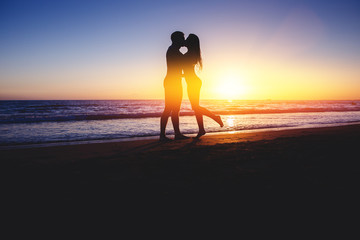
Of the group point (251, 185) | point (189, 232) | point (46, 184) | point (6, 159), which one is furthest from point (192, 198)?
point (6, 159)

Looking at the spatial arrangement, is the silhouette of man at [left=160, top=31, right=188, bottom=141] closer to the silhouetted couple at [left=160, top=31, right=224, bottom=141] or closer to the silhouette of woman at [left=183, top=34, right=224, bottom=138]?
the silhouetted couple at [left=160, top=31, right=224, bottom=141]

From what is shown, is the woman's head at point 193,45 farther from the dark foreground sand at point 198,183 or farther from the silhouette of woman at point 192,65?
the dark foreground sand at point 198,183

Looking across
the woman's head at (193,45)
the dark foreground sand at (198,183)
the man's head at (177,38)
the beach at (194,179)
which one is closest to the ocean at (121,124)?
the woman's head at (193,45)

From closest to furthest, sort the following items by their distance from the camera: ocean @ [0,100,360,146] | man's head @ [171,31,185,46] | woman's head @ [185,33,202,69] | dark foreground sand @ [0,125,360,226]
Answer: dark foreground sand @ [0,125,360,226], man's head @ [171,31,185,46], woman's head @ [185,33,202,69], ocean @ [0,100,360,146]

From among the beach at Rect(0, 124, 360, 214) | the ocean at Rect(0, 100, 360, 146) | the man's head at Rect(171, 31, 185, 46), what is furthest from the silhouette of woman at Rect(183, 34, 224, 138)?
the beach at Rect(0, 124, 360, 214)

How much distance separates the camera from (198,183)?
220 cm

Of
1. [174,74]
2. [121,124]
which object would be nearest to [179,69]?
[174,74]

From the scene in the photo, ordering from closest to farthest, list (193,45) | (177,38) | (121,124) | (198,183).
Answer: (198,183), (177,38), (193,45), (121,124)

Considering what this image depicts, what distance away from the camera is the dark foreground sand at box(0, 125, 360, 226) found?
1.75 m

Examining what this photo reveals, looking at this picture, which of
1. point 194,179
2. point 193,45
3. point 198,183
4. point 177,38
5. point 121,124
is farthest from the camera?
point 121,124

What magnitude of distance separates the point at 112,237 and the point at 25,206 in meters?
0.97

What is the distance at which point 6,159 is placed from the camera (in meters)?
3.81

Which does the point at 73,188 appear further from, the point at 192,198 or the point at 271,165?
the point at 271,165

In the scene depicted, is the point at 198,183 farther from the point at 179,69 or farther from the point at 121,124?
the point at 121,124
